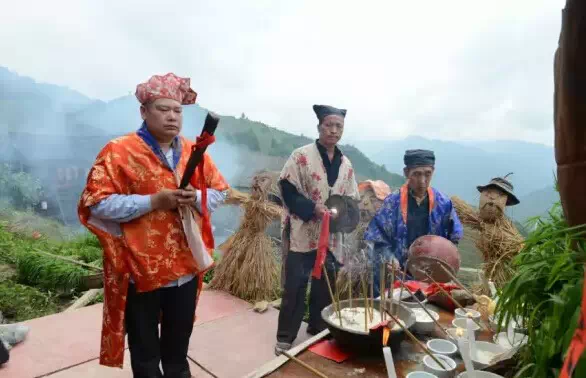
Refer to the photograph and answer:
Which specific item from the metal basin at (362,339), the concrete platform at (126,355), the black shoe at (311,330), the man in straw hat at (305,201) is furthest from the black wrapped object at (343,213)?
the metal basin at (362,339)

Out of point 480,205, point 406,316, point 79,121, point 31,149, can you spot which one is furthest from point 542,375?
point 79,121

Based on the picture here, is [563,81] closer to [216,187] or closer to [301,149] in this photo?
[216,187]

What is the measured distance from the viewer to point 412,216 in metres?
4.12

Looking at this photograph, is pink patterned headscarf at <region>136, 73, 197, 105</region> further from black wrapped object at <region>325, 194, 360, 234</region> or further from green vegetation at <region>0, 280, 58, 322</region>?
green vegetation at <region>0, 280, 58, 322</region>

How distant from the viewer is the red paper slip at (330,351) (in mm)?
1947

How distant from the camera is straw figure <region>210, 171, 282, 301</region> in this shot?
5.57 meters

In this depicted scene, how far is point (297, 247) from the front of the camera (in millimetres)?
4062

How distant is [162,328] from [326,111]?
2414 mm

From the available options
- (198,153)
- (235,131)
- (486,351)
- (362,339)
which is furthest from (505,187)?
(235,131)

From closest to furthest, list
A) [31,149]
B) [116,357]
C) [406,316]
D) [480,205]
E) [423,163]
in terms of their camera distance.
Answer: [406,316] < [116,357] < [423,163] < [480,205] < [31,149]

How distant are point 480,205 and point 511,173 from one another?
2.23 feet

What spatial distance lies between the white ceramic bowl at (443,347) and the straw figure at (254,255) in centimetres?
373

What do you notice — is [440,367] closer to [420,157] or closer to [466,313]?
[466,313]

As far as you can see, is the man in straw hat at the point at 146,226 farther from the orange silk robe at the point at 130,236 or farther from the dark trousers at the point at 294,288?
the dark trousers at the point at 294,288
